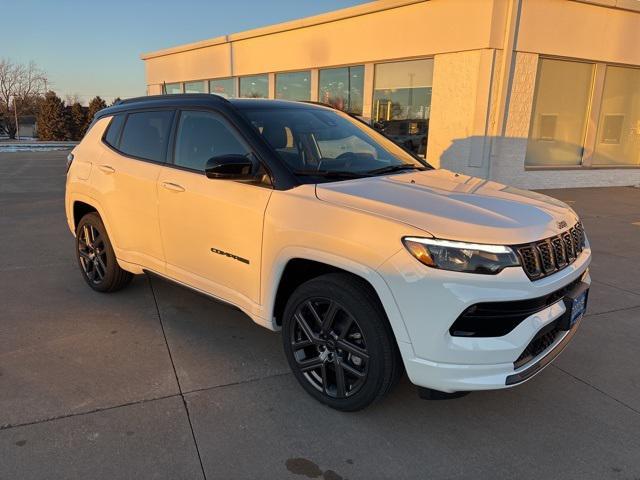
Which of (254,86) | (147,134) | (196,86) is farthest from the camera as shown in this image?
(196,86)

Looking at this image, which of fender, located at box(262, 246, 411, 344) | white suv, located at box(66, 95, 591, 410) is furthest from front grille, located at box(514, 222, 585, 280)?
fender, located at box(262, 246, 411, 344)

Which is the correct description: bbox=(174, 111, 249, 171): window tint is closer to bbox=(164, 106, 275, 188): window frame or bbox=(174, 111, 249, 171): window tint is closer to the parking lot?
bbox=(164, 106, 275, 188): window frame

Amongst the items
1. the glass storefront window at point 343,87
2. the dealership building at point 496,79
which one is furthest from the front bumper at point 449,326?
the glass storefront window at point 343,87

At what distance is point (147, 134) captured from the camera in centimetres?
417

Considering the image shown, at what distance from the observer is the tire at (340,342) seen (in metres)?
2.63

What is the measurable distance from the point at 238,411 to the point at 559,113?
12.5 m

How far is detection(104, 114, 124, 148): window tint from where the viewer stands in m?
4.50

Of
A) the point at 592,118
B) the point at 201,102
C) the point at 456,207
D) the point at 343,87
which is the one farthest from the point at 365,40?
the point at 456,207

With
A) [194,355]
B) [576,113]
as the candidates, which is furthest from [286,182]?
[576,113]

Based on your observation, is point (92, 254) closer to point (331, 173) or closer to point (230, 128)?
point (230, 128)

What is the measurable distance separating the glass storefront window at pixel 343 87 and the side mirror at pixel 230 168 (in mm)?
11601

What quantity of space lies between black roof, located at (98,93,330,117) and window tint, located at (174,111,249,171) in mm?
87

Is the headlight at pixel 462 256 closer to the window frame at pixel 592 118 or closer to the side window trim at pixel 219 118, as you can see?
the side window trim at pixel 219 118

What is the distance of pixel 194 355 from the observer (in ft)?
11.9
